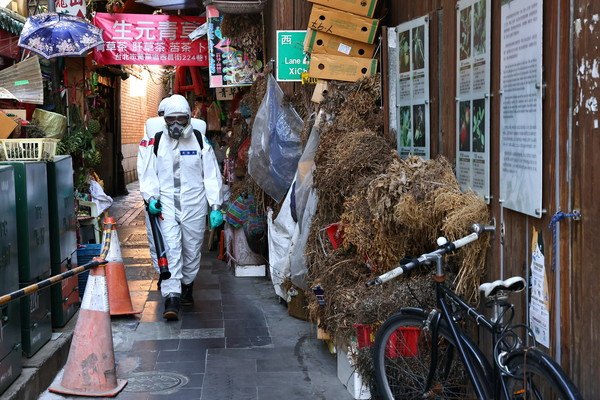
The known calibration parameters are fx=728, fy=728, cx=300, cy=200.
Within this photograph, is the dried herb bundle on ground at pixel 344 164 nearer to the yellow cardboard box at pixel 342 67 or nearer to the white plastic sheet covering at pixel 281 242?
the yellow cardboard box at pixel 342 67

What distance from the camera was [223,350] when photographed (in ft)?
22.7

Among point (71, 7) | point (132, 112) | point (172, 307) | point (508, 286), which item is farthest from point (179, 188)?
point (132, 112)

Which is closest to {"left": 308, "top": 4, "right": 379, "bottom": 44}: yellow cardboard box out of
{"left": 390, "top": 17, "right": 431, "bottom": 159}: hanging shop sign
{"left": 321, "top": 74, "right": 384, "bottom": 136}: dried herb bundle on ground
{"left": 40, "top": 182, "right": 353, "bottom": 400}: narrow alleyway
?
{"left": 321, "top": 74, "right": 384, "bottom": 136}: dried herb bundle on ground

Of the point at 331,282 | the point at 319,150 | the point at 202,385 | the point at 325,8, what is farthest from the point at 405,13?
the point at 202,385

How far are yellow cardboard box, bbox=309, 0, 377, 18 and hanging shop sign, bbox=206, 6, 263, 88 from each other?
12.6 feet

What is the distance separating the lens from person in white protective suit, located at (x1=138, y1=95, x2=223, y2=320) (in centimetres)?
816

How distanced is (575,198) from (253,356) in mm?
3892

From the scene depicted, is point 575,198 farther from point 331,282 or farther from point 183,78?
point 183,78

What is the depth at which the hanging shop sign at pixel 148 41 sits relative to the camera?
13.5 m

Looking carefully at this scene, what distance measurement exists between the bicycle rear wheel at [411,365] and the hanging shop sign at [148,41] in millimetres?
9694

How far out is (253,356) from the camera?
6.75 metres

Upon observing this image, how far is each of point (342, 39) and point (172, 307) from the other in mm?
3413

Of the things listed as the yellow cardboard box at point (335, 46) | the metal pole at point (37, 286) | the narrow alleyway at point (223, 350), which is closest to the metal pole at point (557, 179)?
the narrow alleyway at point (223, 350)

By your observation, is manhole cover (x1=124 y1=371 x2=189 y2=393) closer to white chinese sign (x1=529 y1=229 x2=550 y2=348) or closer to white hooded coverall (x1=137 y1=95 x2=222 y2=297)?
white hooded coverall (x1=137 y1=95 x2=222 y2=297)
